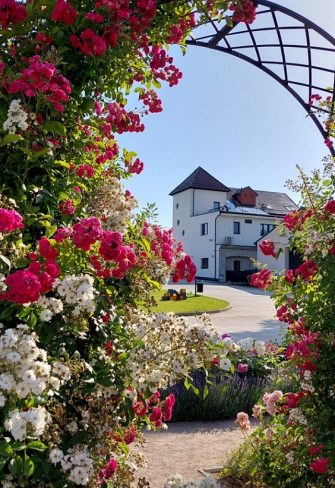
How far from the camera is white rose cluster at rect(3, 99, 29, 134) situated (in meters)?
1.99

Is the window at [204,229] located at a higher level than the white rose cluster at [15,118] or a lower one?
higher

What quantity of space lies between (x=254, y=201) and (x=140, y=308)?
42.8 m

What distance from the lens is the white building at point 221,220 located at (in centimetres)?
3934

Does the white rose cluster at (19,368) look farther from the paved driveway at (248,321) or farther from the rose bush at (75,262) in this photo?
the paved driveway at (248,321)

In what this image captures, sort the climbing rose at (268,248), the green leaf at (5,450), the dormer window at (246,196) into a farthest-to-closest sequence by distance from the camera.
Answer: the dormer window at (246,196)
the climbing rose at (268,248)
the green leaf at (5,450)

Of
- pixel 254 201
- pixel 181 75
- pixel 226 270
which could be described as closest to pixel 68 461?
pixel 181 75

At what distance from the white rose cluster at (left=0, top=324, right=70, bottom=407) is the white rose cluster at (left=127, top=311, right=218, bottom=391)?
0.58 metres

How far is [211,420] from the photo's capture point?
534 cm

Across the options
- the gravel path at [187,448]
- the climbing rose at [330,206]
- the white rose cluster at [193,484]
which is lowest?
the gravel path at [187,448]

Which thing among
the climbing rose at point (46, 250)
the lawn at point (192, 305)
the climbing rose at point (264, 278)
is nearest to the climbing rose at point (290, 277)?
the climbing rose at point (264, 278)

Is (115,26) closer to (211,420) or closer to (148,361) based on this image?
(148,361)

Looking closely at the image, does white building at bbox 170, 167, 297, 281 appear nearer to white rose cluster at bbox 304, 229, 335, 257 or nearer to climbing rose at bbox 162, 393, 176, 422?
white rose cluster at bbox 304, 229, 335, 257

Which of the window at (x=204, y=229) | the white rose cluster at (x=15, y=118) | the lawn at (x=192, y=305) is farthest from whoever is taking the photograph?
the window at (x=204, y=229)

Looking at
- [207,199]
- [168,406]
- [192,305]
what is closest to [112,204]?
[168,406]
